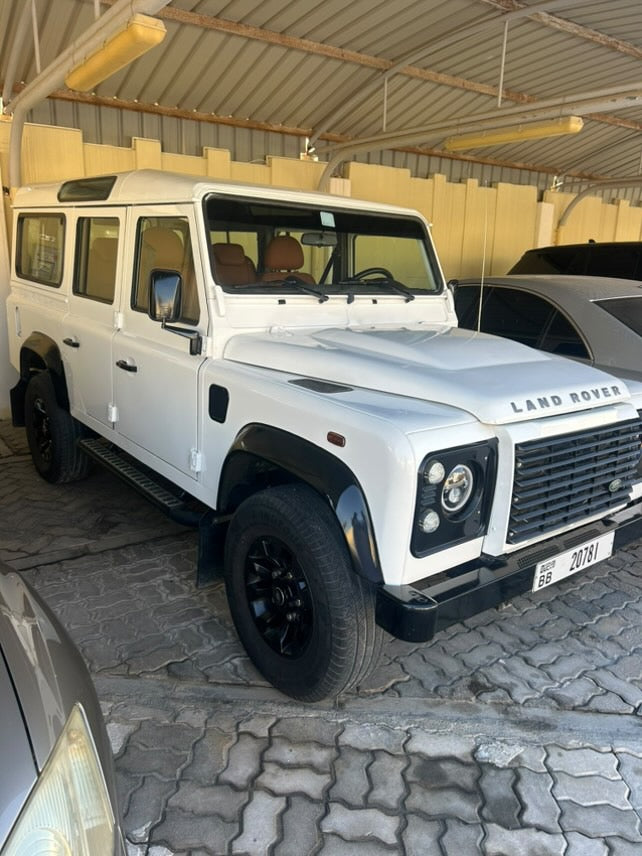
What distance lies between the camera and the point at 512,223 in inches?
441

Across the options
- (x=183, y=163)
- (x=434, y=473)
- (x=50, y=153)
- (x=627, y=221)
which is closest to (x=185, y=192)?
(x=434, y=473)

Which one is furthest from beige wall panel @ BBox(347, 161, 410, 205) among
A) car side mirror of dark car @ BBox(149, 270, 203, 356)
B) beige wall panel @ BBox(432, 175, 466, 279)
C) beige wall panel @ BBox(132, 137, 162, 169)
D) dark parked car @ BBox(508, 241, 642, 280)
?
car side mirror of dark car @ BBox(149, 270, 203, 356)

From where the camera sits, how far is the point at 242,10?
604 cm

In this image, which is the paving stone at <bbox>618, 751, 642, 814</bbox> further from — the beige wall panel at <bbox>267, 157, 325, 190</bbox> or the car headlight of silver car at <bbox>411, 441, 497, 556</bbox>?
the beige wall panel at <bbox>267, 157, 325, 190</bbox>

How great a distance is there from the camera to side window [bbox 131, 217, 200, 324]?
304cm

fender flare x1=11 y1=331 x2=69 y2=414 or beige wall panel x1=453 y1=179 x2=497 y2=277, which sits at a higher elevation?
beige wall panel x1=453 y1=179 x2=497 y2=277

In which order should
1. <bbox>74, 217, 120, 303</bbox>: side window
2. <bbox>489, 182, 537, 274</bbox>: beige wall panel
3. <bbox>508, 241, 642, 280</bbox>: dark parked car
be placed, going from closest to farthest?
<bbox>74, 217, 120, 303</bbox>: side window, <bbox>508, 241, 642, 280</bbox>: dark parked car, <bbox>489, 182, 537, 274</bbox>: beige wall panel

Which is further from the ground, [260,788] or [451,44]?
[451,44]

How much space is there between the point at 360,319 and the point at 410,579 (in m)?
1.71

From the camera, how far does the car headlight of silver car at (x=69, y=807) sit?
3.36ft

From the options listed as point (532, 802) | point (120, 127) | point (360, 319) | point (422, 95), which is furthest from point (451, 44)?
point (532, 802)

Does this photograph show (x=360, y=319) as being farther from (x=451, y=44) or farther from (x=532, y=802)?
(x=451, y=44)

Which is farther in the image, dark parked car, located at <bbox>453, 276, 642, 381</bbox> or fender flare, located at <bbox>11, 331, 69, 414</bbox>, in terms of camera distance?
fender flare, located at <bbox>11, 331, 69, 414</bbox>

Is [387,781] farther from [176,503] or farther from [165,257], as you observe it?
[165,257]
